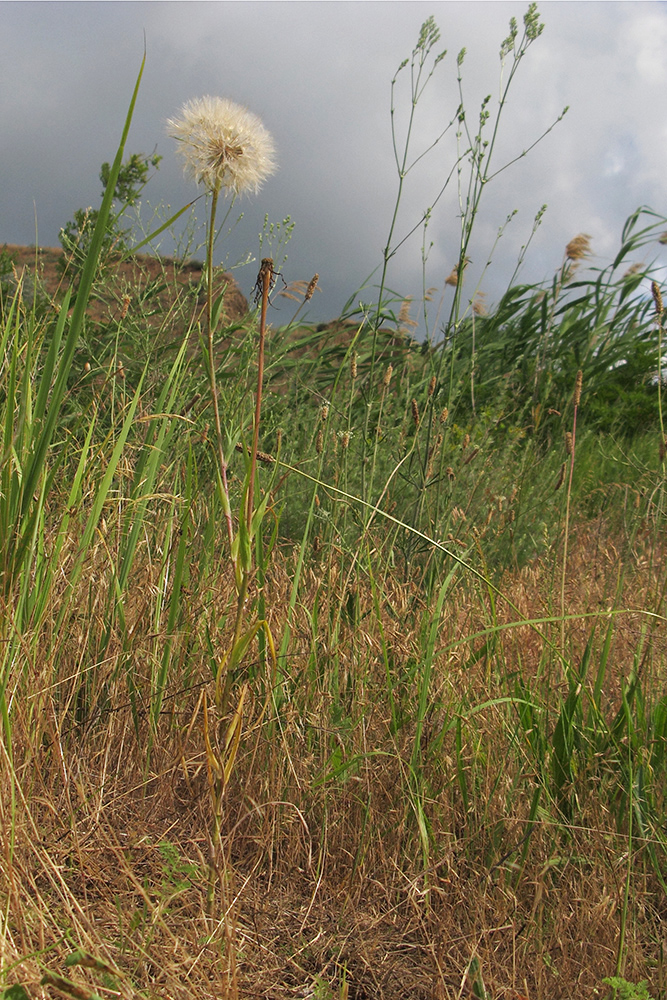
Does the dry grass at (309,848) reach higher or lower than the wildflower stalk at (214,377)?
lower

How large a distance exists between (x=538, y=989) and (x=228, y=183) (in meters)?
1.29

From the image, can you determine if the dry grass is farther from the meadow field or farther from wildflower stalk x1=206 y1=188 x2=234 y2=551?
wildflower stalk x1=206 y1=188 x2=234 y2=551

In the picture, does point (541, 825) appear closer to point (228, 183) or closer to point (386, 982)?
point (386, 982)

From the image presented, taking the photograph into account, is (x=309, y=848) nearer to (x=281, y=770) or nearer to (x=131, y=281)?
(x=281, y=770)

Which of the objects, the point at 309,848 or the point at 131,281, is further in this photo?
the point at 131,281

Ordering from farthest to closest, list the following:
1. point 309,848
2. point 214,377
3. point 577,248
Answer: point 577,248, point 309,848, point 214,377

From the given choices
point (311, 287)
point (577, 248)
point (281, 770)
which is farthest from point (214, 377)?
point (577, 248)

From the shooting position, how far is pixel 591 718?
1.52 meters

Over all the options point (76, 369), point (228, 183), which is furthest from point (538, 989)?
point (76, 369)

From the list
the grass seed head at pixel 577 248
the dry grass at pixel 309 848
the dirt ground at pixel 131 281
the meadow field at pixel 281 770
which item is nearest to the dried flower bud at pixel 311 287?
the meadow field at pixel 281 770

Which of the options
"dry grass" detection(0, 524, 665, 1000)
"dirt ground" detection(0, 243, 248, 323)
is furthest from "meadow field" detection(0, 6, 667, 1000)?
"dirt ground" detection(0, 243, 248, 323)

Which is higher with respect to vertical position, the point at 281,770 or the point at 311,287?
the point at 311,287

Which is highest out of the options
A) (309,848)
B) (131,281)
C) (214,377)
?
(131,281)

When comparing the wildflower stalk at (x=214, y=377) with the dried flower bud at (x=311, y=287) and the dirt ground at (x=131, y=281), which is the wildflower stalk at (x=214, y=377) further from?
the dirt ground at (x=131, y=281)
